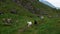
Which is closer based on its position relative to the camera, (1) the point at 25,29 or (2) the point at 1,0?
(1) the point at 25,29

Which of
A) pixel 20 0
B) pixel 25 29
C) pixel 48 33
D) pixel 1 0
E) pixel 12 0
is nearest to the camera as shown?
pixel 48 33

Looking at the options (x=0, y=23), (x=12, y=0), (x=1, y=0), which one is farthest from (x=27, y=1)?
(x=0, y=23)

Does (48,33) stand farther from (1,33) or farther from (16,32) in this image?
(1,33)

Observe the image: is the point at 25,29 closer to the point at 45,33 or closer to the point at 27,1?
the point at 45,33

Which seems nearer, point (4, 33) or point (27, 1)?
point (4, 33)

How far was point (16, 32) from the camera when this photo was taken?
45031mm

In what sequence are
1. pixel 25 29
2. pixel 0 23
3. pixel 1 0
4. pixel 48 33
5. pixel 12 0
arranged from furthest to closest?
1. pixel 12 0
2. pixel 1 0
3. pixel 0 23
4. pixel 25 29
5. pixel 48 33

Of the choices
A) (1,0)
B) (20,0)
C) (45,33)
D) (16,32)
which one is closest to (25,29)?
(16,32)

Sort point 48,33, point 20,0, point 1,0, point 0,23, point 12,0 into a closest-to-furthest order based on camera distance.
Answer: point 48,33 < point 0,23 < point 1,0 < point 12,0 < point 20,0

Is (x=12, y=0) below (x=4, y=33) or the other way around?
the other way around

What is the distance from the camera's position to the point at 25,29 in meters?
48.8

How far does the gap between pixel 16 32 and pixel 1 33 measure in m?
3.41

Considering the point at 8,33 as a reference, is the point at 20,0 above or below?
above

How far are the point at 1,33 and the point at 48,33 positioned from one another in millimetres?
10565
